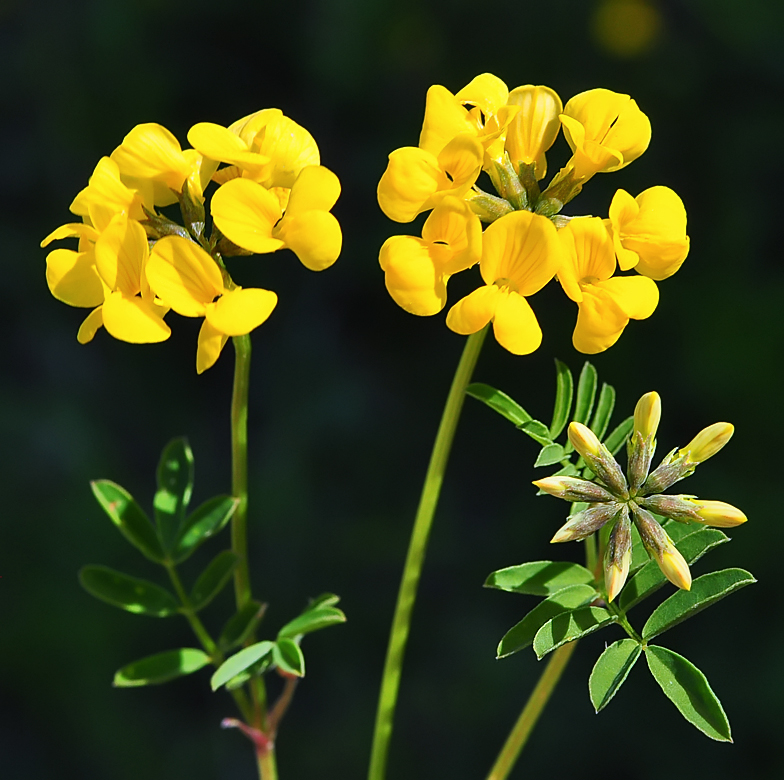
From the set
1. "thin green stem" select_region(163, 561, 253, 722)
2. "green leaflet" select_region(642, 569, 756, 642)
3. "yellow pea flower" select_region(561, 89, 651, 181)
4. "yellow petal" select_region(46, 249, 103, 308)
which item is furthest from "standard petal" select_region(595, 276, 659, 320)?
"thin green stem" select_region(163, 561, 253, 722)

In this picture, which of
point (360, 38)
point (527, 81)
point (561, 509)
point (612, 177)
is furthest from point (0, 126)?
point (561, 509)

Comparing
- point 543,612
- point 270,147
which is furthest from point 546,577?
point 270,147

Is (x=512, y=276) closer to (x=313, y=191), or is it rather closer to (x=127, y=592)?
(x=313, y=191)

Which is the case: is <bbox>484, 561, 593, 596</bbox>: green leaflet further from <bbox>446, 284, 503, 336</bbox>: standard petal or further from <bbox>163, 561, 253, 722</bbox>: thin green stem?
<bbox>163, 561, 253, 722</bbox>: thin green stem

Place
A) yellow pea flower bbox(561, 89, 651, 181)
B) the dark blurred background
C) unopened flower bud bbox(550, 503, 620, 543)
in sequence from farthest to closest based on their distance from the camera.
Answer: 1. the dark blurred background
2. yellow pea flower bbox(561, 89, 651, 181)
3. unopened flower bud bbox(550, 503, 620, 543)

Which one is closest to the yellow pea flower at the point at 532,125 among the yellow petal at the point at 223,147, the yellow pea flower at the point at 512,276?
the yellow pea flower at the point at 512,276
